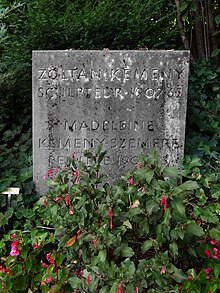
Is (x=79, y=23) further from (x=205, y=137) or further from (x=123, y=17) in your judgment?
(x=205, y=137)

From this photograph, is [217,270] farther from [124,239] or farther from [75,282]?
[75,282]

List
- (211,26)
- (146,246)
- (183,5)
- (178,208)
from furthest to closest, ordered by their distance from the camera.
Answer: (211,26)
(183,5)
(146,246)
(178,208)

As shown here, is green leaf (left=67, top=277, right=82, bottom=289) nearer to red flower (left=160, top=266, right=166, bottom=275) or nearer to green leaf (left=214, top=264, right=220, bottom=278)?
red flower (left=160, top=266, right=166, bottom=275)

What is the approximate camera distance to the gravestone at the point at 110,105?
11.0ft

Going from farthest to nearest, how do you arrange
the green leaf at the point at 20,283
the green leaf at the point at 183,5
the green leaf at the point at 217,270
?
the green leaf at the point at 183,5 < the green leaf at the point at 20,283 < the green leaf at the point at 217,270

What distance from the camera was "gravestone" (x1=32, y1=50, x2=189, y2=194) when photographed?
11.0 ft

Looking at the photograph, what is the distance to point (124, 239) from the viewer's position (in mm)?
2324

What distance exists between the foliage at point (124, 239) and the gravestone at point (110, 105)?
933mm

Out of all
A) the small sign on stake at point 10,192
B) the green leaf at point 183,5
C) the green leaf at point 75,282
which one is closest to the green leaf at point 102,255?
the green leaf at point 75,282

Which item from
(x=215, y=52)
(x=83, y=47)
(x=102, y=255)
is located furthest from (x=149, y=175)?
(x=215, y=52)

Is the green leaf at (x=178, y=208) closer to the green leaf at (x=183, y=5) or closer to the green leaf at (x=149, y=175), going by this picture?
the green leaf at (x=149, y=175)

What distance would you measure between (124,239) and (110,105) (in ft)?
4.55

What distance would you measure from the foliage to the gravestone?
0.93m

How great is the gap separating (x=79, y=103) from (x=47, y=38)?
1.02 m
